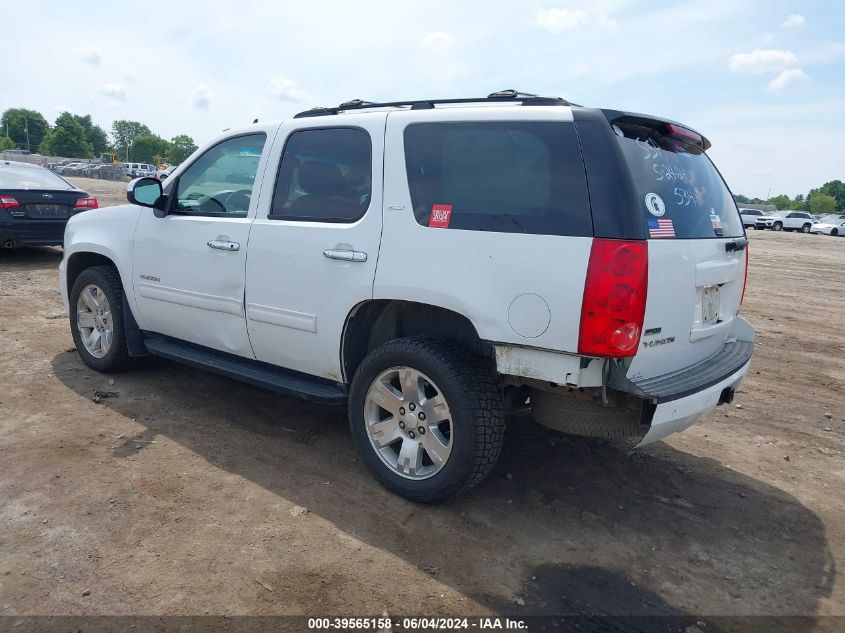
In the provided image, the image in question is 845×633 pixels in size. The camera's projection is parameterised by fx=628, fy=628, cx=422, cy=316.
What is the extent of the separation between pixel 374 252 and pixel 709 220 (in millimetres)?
1809

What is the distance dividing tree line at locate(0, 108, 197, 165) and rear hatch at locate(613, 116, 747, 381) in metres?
122

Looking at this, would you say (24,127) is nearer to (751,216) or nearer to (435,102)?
(751,216)

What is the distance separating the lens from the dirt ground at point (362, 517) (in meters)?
2.71

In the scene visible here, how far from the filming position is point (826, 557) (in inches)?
123

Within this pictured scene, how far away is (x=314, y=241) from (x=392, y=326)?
672 mm

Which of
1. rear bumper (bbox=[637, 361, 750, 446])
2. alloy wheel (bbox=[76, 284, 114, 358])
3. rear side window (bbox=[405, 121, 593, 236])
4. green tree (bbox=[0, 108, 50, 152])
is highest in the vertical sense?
green tree (bbox=[0, 108, 50, 152])

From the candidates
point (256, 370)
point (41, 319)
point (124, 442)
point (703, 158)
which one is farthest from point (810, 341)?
point (41, 319)

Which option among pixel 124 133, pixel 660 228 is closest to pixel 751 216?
pixel 660 228

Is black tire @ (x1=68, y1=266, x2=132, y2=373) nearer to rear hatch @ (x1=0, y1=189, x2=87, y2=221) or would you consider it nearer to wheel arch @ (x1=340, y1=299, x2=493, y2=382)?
wheel arch @ (x1=340, y1=299, x2=493, y2=382)

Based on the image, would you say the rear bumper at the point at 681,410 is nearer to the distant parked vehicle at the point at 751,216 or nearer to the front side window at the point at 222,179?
the front side window at the point at 222,179

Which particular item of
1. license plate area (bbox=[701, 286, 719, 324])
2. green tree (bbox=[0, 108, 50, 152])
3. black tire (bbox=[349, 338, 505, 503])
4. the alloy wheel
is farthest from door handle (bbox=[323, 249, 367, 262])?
green tree (bbox=[0, 108, 50, 152])

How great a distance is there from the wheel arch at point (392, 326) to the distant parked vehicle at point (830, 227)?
47388mm

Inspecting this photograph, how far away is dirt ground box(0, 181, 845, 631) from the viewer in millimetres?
2713

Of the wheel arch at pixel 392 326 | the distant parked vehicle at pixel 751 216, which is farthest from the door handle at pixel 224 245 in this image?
the distant parked vehicle at pixel 751 216
